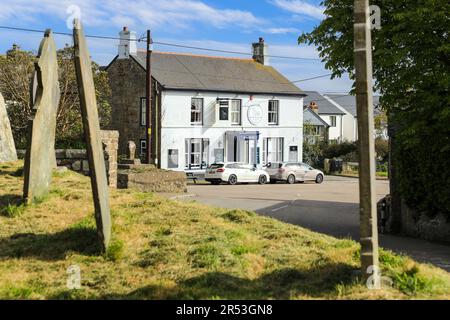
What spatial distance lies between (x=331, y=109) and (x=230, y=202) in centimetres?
4727

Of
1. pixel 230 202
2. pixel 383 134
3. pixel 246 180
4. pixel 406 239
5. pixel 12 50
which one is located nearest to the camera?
pixel 406 239

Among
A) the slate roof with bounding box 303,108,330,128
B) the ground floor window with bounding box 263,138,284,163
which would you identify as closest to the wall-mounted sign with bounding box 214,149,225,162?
A: the ground floor window with bounding box 263,138,284,163

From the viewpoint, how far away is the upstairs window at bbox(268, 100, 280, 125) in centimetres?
4719

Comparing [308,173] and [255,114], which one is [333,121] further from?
[308,173]

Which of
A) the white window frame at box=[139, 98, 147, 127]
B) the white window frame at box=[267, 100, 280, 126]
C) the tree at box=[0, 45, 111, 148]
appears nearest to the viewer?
the tree at box=[0, 45, 111, 148]

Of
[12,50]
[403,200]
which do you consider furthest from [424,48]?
[12,50]

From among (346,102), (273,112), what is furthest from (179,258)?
(346,102)

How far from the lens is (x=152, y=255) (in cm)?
771

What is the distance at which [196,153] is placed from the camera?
42.7m

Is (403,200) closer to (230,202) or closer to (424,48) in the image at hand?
(424,48)

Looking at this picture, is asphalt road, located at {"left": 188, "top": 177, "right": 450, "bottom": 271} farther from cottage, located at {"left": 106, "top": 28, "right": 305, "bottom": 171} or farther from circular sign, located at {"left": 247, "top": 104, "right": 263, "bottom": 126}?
circular sign, located at {"left": 247, "top": 104, "right": 263, "bottom": 126}

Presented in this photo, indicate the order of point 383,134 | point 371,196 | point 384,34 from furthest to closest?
point 383,134
point 384,34
point 371,196

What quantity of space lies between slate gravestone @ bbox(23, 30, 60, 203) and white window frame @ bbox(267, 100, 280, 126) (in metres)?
35.9
